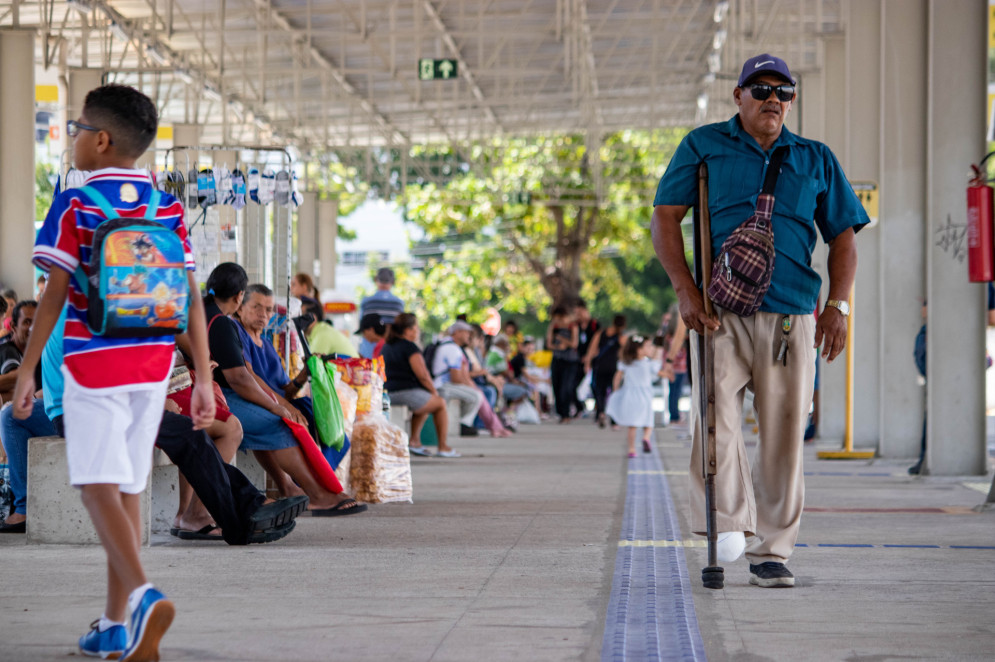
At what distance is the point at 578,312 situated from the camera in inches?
1045

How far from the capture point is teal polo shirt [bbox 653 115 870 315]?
548cm

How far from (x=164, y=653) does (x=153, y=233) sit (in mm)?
1207

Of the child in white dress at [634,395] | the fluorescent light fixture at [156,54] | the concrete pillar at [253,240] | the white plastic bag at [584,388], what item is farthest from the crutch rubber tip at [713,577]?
the fluorescent light fixture at [156,54]

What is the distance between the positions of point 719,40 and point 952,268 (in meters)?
17.8

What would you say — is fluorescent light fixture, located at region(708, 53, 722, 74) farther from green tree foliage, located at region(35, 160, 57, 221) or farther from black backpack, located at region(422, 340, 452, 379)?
green tree foliage, located at region(35, 160, 57, 221)

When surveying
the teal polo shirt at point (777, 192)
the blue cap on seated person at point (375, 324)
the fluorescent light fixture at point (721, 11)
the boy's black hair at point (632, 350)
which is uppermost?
the fluorescent light fixture at point (721, 11)

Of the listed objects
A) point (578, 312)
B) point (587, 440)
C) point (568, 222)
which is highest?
point (568, 222)

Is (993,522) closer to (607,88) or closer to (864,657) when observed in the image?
(864,657)

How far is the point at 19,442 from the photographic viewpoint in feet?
24.5

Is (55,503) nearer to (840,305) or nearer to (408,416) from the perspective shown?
(840,305)

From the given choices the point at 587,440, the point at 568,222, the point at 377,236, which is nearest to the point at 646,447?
the point at 587,440

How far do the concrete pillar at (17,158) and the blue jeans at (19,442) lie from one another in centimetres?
1028

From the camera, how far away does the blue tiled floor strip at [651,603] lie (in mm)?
4250

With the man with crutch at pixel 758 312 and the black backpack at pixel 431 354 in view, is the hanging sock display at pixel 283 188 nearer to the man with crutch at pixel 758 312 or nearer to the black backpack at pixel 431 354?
the man with crutch at pixel 758 312
